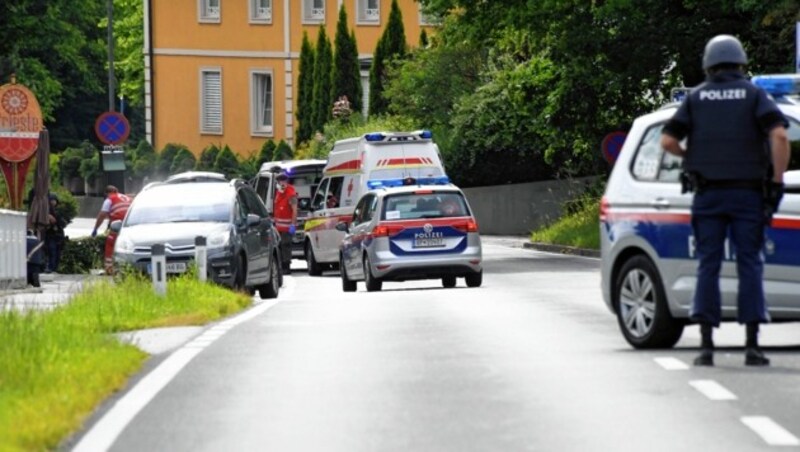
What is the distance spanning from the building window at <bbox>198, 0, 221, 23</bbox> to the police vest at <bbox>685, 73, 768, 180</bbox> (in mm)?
70488

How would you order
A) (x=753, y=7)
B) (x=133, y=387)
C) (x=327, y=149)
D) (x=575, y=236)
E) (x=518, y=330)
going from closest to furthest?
(x=133, y=387)
(x=518, y=330)
(x=753, y=7)
(x=575, y=236)
(x=327, y=149)

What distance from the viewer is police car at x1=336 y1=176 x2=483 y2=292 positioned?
1214 inches

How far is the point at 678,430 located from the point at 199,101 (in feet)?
241

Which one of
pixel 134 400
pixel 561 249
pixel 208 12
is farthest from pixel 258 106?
pixel 134 400

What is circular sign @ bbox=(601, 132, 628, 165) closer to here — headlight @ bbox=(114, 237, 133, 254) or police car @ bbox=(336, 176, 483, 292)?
police car @ bbox=(336, 176, 483, 292)

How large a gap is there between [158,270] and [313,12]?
201 feet

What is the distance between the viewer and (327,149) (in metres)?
65.1

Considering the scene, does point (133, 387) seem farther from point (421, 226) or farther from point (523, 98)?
point (523, 98)

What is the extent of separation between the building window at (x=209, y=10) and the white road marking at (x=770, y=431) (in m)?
73.1

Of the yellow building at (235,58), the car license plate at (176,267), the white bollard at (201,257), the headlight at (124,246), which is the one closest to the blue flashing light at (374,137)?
the headlight at (124,246)

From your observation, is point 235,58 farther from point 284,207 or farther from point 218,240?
point 218,240

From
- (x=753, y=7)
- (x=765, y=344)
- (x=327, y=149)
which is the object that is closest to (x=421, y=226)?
(x=753, y=7)

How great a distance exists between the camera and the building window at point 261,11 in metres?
82.7

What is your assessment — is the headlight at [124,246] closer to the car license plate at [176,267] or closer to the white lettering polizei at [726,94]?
the car license plate at [176,267]
